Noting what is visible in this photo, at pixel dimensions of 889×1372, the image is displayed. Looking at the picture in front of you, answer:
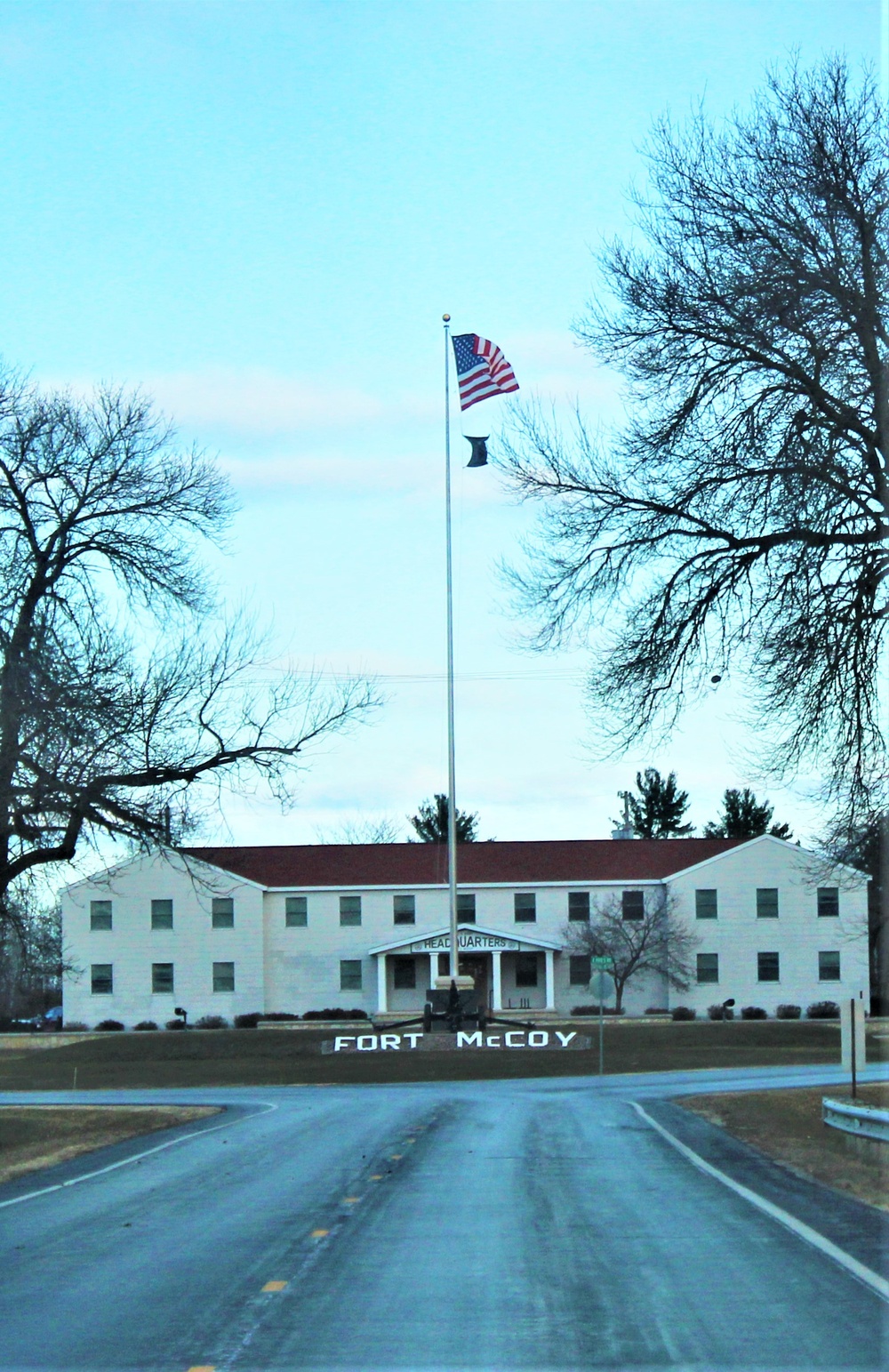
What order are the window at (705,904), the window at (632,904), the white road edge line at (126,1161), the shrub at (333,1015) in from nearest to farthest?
the white road edge line at (126,1161) < the shrub at (333,1015) < the window at (705,904) < the window at (632,904)

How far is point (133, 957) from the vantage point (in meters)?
64.7

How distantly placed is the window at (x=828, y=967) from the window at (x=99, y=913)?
29063 millimetres

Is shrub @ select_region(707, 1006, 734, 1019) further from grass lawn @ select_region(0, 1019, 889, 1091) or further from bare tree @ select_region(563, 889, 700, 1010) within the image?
grass lawn @ select_region(0, 1019, 889, 1091)

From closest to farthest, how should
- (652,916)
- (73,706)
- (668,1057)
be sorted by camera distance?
(73,706)
(668,1057)
(652,916)

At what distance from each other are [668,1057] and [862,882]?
23.0m

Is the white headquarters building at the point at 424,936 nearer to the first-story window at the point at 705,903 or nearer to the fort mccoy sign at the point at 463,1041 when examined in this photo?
the first-story window at the point at 705,903

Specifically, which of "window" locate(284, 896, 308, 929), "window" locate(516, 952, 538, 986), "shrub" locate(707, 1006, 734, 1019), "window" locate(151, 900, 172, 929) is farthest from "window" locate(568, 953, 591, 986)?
"window" locate(151, 900, 172, 929)

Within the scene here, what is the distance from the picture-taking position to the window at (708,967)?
63406 mm

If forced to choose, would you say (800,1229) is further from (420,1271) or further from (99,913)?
(99,913)

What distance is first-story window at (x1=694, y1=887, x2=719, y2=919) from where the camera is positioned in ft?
210

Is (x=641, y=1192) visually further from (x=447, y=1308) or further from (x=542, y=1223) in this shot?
(x=447, y=1308)

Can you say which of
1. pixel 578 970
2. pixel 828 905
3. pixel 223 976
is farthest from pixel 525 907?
pixel 223 976

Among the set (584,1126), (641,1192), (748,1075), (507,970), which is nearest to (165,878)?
(507,970)

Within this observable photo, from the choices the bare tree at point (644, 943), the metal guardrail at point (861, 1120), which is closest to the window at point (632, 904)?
the bare tree at point (644, 943)
